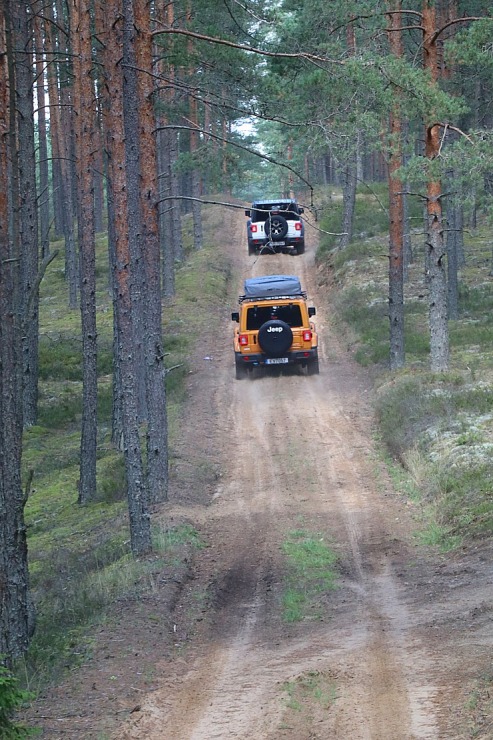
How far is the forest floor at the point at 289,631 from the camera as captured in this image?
284 inches

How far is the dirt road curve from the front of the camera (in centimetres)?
722

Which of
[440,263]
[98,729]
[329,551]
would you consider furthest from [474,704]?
[440,263]

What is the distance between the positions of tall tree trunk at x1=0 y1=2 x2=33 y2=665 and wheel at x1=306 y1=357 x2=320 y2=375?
50.6ft

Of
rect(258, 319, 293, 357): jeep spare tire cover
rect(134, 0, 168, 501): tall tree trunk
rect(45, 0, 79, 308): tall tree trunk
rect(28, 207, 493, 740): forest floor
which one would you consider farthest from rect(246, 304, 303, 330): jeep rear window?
rect(45, 0, 79, 308): tall tree trunk

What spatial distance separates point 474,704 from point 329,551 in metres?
5.75

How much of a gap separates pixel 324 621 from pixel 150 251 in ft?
24.4

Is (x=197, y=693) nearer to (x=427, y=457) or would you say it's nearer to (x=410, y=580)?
(x=410, y=580)

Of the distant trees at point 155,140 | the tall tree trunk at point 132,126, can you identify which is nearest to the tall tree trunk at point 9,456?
the distant trees at point 155,140

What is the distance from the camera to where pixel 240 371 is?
25.1 m

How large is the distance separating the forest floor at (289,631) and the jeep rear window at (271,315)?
643 centimetres

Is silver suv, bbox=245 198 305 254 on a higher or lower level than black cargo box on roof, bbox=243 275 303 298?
higher

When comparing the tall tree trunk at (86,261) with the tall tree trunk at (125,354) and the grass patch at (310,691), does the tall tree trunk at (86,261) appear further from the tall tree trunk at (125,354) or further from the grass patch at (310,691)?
the grass patch at (310,691)

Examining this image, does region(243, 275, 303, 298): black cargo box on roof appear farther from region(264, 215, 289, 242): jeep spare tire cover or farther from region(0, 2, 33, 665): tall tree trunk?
region(0, 2, 33, 665): tall tree trunk

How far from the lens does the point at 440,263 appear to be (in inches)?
793
